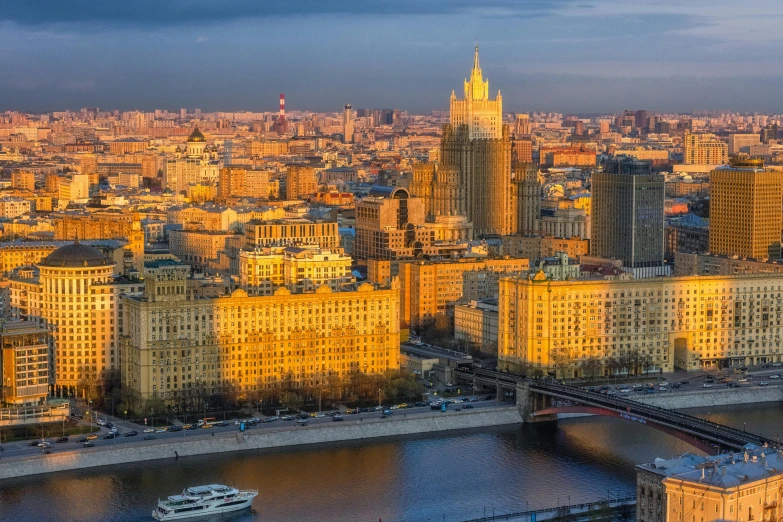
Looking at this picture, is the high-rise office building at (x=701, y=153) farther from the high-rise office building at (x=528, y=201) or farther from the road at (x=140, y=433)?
the road at (x=140, y=433)

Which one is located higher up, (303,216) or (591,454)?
(303,216)

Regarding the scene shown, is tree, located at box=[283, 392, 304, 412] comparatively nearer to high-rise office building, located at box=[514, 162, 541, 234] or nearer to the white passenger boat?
the white passenger boat

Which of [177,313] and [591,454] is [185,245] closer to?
[177,313]

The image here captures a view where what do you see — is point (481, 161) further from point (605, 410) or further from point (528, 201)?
point (605, 410)

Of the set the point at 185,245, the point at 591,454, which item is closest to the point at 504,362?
the point at 591,454

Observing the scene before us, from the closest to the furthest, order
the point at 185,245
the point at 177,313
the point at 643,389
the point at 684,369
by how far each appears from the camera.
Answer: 1. the point at 177,313
2. the point at 643,389
3. the point at 684,369
4. the point at 185,245

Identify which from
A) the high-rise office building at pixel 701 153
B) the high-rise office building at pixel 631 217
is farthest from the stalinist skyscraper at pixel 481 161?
the high-rise office building at pixel 701 153

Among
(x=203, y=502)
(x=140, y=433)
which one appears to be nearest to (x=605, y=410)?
(x=140, y=433)
